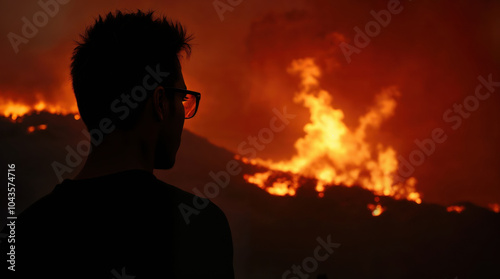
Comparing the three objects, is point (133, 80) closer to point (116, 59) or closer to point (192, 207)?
point (116, 59)

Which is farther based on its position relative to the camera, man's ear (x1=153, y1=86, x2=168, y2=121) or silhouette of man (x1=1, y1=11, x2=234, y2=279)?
man's ear (x1=153, y1=86, x2=168, y2=121)

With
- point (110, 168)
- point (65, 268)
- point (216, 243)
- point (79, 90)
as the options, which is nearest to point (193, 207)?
point (216, 243)

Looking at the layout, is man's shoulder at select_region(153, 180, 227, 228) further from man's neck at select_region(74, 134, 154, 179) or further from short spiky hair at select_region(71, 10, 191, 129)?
short spiky hair at select_region(71, 10, 191, 129)

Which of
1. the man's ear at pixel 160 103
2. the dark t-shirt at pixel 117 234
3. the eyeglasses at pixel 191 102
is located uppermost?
the eyeglasses at pixel 191 102

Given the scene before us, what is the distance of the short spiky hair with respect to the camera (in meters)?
2.48

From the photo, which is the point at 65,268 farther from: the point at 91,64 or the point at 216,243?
the point at 91,64

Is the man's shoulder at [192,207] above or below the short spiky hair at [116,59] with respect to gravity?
below

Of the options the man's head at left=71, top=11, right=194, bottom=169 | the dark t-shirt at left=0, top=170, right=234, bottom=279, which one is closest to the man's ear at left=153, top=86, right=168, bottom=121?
the man's head at left=71, top=11, right=194, bottom=169

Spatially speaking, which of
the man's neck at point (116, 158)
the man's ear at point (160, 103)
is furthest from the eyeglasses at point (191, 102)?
the man's neck at point (116, 158)

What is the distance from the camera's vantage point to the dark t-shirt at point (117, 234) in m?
2.01

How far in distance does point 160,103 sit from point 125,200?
24.2 inches

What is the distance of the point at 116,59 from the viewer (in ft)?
8.21

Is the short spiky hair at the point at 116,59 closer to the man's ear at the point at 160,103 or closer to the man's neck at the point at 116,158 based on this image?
the man's ear at the point at 160,103

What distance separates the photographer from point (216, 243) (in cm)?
221
